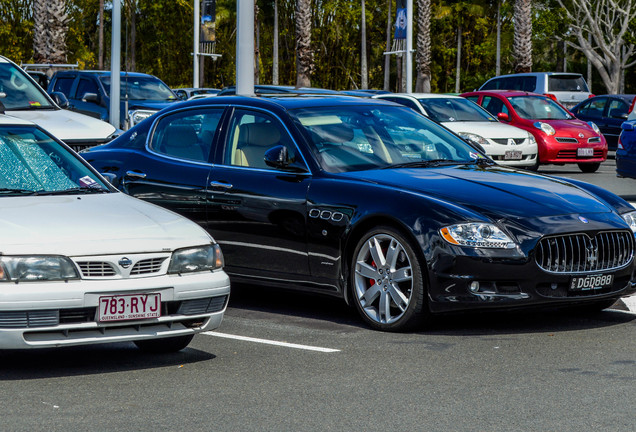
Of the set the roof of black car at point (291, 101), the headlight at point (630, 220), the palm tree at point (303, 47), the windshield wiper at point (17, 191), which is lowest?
the headlight at point (630, 220)

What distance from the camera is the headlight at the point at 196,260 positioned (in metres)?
6.41

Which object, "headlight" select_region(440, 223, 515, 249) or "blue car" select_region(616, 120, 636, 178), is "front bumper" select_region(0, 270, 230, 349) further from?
"blue car" select_region(616, 120, 636, 178)

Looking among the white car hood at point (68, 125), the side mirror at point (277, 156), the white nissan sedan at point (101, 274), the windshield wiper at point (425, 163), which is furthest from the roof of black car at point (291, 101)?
the white car hood at point (68, 125)

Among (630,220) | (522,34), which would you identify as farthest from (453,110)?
(522,34)

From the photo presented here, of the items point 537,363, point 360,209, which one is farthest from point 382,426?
point 360,209

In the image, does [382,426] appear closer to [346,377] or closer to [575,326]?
[346,377]

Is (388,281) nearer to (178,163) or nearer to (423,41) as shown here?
(178,163)

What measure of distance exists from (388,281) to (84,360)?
2.02 m

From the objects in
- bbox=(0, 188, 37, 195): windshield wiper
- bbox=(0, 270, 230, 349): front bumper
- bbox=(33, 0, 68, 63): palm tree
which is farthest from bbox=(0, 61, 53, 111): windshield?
bbox=(33, 0, 68, 63): palm tree

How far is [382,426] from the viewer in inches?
205

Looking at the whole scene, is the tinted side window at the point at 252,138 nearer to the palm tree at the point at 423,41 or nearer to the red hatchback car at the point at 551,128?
the red hatchback car at the point at 551,128

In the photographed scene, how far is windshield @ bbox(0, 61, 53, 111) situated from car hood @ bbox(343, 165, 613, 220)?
7113mm

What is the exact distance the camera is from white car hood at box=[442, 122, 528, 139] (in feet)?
66.7

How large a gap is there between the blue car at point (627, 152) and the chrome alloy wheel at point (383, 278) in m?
9.13
